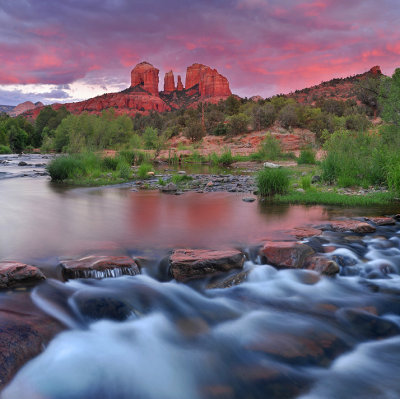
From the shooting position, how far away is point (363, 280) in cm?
596

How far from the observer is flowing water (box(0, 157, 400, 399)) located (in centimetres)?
357

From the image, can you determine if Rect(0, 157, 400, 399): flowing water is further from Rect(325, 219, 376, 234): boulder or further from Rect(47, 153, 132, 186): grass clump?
Rect(47, 153, 132, 186): grass clump

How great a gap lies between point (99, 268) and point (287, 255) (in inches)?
137

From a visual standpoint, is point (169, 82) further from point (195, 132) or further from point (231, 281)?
point (231, 281)

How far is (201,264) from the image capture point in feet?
19.8

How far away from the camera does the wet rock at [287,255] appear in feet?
20.8

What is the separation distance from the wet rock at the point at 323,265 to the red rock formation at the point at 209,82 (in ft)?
533

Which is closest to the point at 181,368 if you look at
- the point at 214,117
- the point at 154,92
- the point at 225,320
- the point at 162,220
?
the point at 225,320

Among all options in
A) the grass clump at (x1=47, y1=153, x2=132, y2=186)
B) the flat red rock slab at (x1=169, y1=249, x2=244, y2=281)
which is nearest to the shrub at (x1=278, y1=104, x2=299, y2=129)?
the grass clump at (x1=47, y1=153, x2=132, y2=186)

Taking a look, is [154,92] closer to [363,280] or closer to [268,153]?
[268,153]

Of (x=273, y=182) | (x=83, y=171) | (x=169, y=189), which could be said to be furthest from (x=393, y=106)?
(x=83, y=171)

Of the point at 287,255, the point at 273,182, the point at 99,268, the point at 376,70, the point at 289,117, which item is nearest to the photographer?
the point at 99,268

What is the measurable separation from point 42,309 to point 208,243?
13.0ft

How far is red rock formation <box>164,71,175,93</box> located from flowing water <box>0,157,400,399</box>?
635 ft
